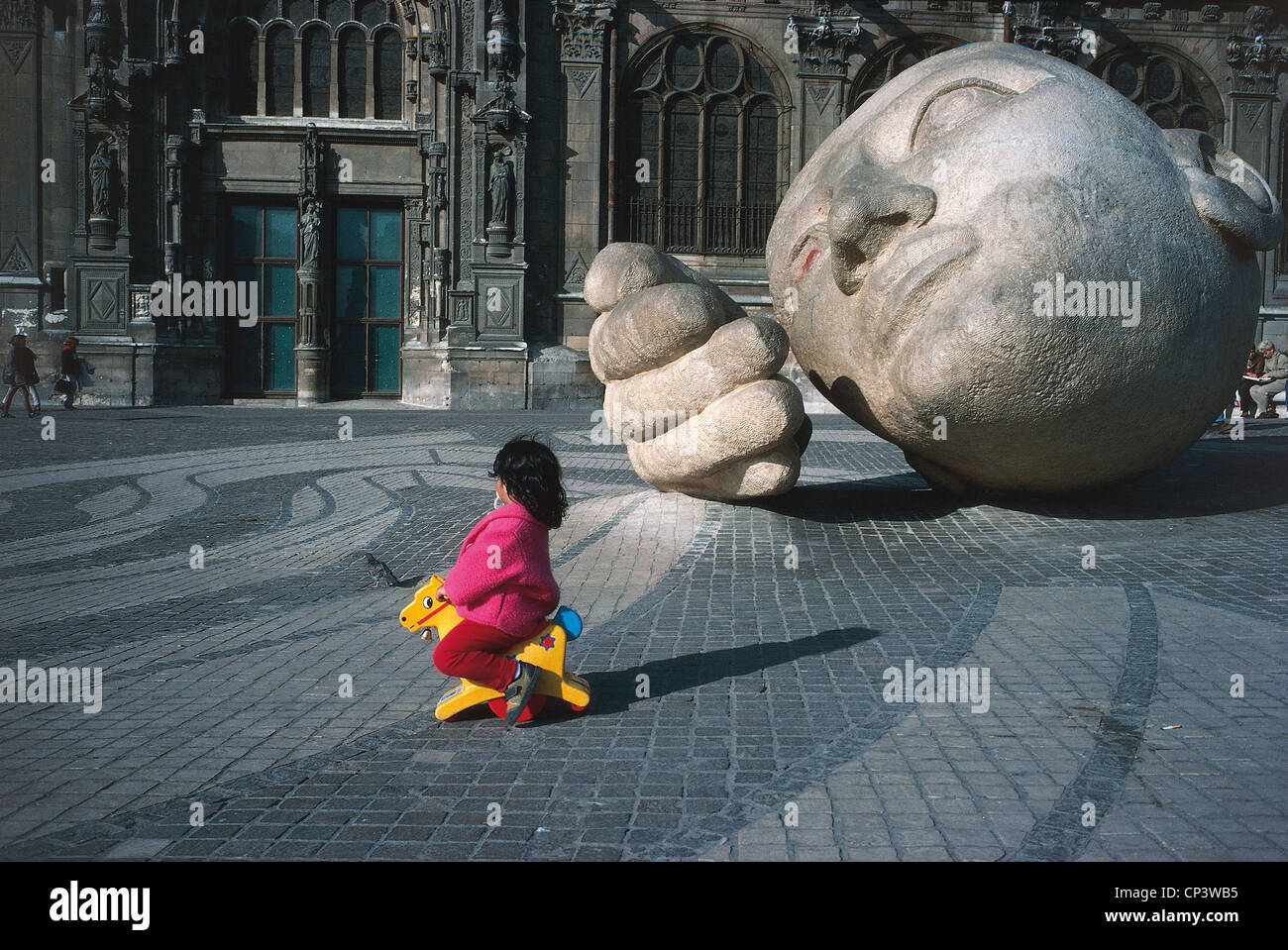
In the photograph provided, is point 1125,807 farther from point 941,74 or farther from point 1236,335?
point 941,74

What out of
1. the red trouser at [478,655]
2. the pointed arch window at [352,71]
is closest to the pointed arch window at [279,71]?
the pointed arch window at [352,71]

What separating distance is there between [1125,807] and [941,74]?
6.55m

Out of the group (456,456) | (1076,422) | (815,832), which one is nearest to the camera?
(815,832)

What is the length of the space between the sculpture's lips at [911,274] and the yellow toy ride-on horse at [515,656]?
13.6 feet

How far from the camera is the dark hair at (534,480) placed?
4969 mm

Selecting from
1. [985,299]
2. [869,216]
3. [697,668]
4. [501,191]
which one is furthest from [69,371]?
[697,668]

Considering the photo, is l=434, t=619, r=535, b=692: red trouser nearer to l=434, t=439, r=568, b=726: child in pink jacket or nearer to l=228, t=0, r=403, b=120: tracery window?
l=434, t=439, r=568, b=726: child in pink jacket

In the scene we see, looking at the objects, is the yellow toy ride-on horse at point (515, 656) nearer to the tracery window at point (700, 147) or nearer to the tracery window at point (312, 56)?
the tracery window at point (700, 147)

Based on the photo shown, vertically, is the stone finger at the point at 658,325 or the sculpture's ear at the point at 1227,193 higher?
the sculpture's ear at the point at 1227,193

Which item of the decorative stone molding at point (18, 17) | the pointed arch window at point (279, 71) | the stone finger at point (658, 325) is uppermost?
the decorative stone molding at point (18, 17)

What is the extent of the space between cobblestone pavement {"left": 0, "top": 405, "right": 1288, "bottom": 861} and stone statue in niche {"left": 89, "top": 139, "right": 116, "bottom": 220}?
15.2 m

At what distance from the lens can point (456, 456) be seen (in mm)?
14469

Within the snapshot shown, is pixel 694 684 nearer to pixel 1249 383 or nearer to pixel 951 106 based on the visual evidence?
pixel 951 106

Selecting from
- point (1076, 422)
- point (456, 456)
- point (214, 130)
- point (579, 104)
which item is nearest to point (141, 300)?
point (214, 130)
